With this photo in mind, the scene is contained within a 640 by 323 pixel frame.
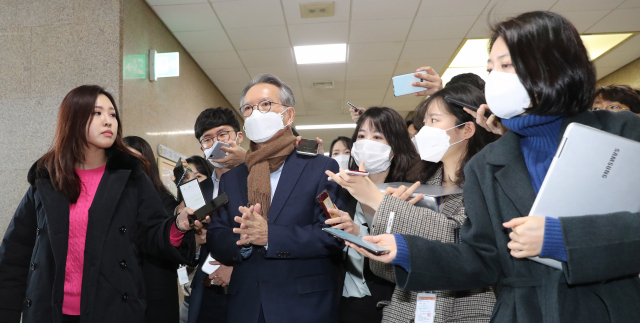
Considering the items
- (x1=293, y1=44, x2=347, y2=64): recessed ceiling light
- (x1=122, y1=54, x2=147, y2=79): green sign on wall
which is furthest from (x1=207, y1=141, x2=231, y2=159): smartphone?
(x1=293, y1=44, x2=347, y2=64): recessed ceiling light

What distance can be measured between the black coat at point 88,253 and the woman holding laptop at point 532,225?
1.19m

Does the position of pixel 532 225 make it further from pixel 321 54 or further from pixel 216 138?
pixel 321 54

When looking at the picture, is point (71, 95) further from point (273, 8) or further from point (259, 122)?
point (273, 8)

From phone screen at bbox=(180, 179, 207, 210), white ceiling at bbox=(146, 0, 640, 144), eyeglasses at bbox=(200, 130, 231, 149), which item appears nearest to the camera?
phone screen at bbox=(180, 179, 207, 210)

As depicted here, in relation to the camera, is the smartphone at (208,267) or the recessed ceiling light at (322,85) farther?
the recessed ceiling light at (322,85)

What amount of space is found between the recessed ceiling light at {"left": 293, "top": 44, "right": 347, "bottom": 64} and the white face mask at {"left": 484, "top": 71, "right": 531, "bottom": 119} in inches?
192

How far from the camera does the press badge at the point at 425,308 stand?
4.81 ft

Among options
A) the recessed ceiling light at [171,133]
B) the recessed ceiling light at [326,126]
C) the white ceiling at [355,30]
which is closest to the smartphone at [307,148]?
the white ceiling at [355,30]

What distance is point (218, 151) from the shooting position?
103 inches

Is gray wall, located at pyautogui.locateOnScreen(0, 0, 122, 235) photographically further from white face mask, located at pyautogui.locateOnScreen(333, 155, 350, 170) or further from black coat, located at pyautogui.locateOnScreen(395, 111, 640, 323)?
black coat, located at pyautogui.locateOnScreen(395, 111, 640, 323)

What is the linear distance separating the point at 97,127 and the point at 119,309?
815 millimetres

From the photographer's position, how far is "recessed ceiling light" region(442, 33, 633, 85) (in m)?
5.82

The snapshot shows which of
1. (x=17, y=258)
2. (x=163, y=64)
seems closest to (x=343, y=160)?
(x=17, y=258)

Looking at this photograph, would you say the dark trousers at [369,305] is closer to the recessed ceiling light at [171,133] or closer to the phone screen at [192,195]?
the phone screen at [192,195]
